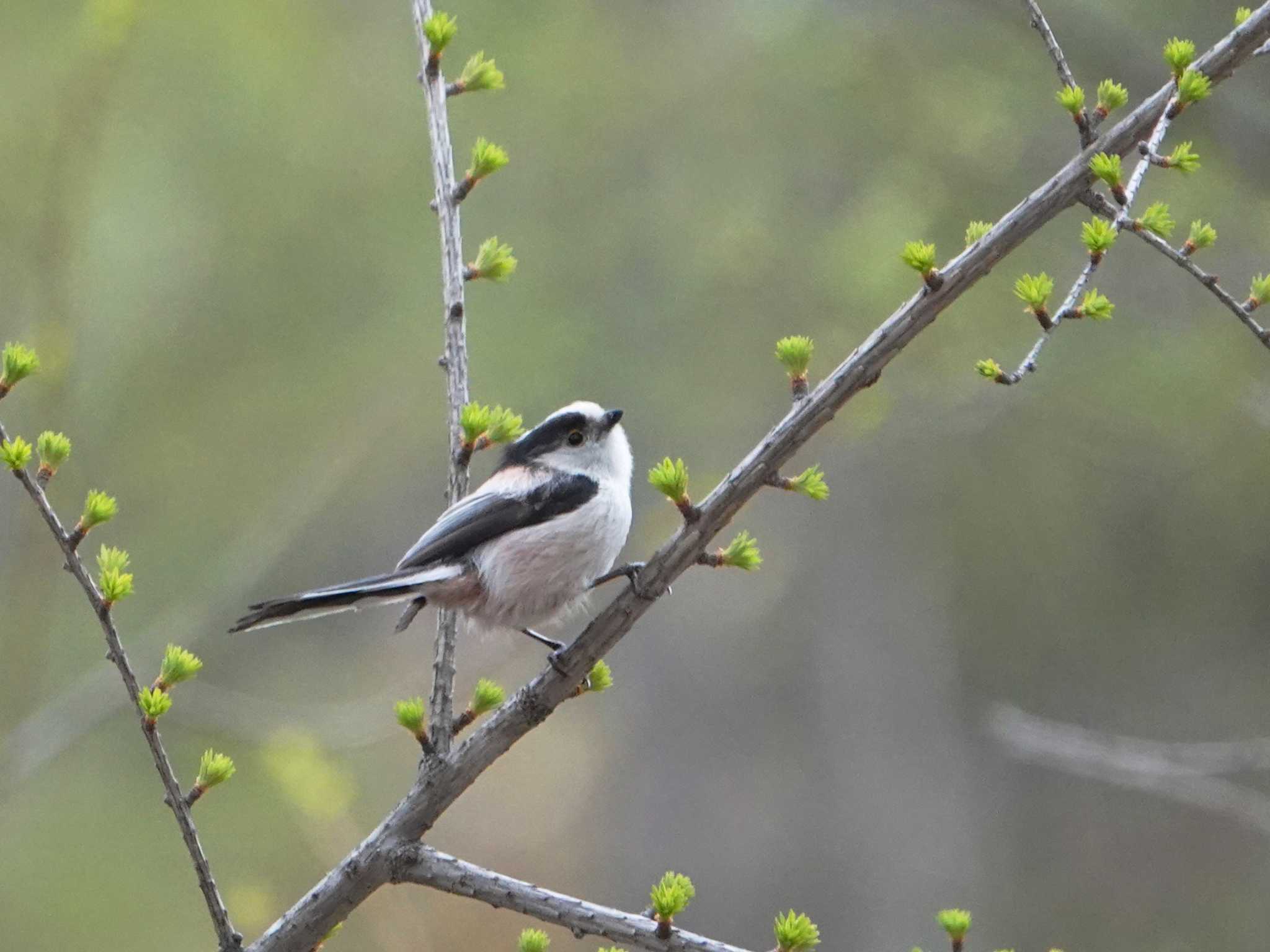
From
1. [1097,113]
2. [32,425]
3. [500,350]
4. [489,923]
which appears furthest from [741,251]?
[489,923]

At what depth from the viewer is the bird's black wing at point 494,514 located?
2.96 m

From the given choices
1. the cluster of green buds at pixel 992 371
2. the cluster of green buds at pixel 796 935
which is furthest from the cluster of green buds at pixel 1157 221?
the cluster of green buds at pixel 796 935

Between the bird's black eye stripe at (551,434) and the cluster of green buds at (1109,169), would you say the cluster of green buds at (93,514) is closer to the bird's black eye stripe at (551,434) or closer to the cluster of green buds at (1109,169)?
the bird's black eye stripe at (551,434)

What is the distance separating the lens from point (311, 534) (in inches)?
325

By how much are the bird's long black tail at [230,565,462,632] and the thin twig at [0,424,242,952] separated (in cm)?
22

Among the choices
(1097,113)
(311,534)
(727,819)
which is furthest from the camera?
(727,819)

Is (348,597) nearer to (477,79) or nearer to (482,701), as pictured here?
(482,701)

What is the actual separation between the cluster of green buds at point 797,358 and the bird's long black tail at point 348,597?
3.31 ft

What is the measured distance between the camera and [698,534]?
7.36 ft

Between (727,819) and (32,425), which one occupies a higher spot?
(727,819)

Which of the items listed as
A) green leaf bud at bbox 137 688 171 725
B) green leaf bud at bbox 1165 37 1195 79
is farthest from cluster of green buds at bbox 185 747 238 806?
green leaf bud at bbox 1165 37 1195 79

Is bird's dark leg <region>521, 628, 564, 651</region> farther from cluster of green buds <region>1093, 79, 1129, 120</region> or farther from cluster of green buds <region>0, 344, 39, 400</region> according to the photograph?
cluster of green buds <region>1093, 79, 1129, 120</region>

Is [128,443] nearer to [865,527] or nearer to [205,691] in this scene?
[205,691]

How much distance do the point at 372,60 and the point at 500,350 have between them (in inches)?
83.3
